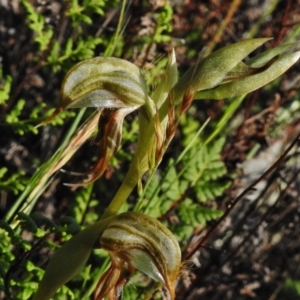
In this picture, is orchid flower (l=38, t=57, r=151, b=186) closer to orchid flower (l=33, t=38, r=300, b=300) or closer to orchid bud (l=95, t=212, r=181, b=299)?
orchid flower (l=33, t=38, r=300, b=300)

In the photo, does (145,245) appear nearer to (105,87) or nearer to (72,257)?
(72,257)

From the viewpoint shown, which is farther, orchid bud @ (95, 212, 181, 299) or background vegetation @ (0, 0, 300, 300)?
background vegetation @ (0, 0, 300, 300)

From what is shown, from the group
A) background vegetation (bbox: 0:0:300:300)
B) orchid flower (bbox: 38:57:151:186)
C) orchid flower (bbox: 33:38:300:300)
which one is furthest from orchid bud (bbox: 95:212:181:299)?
background vegetation (bbox: 0:0:300:300)

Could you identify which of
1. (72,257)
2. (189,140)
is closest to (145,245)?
(72,257)

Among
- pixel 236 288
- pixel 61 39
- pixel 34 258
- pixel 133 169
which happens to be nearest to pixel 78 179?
pixel 34 258

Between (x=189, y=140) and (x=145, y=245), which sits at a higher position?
(x=189, y=140)

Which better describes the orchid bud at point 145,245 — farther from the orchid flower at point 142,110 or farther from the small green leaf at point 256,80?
the small green leaf at point 256,80

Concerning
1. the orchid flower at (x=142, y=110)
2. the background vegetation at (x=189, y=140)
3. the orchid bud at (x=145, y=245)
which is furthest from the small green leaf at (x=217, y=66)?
the background vegetation at (x=189, y=140)
